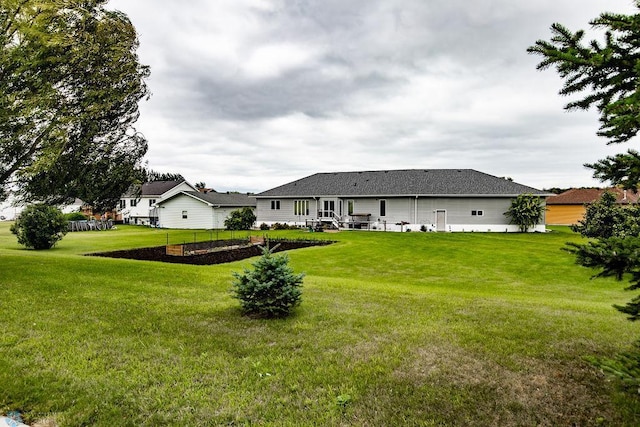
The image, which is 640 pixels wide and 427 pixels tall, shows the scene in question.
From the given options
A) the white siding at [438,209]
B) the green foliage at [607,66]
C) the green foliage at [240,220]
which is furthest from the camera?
the green foliage at [240,220]

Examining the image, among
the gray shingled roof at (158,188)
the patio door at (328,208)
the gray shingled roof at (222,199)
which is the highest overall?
the gray shingled roof at (158,188)

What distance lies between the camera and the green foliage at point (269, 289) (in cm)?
693

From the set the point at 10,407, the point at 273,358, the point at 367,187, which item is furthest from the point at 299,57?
the point at 367,187

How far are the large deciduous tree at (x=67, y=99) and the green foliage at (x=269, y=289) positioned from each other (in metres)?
5.92

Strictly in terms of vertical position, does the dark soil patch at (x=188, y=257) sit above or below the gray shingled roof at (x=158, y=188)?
below

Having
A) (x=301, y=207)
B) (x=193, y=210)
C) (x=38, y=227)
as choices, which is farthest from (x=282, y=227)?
(x=38, y=227)

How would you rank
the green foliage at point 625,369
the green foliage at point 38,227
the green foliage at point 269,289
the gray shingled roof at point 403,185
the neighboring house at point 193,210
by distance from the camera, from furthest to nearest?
the neighboring house at point 193,210, the gray shingled roof at point 403,185, the green foliage at point 38,227, the green foliage at point 269,289, the green foliage at point 625,369

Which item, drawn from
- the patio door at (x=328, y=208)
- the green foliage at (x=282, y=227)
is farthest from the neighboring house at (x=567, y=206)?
the green foliage at (x=282, y=227)

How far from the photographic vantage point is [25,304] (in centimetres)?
744

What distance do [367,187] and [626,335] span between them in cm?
3196

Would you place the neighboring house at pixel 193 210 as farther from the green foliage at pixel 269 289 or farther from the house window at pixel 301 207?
the green foliage at pixel 269 289

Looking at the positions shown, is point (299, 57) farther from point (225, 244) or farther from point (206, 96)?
point (225, 244)

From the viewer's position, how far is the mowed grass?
3.70 meters

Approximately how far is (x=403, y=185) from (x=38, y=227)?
1139 inches
